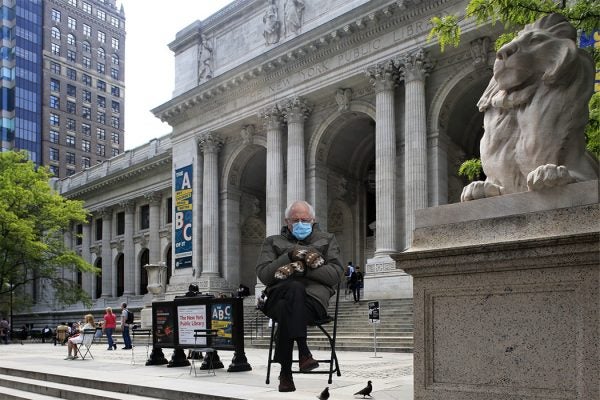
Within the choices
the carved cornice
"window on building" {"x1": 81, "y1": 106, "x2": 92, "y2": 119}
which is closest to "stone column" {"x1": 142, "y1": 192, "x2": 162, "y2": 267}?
the carved cornice

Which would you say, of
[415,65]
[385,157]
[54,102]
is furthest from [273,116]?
[54,102]

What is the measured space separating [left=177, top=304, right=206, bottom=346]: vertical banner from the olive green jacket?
5122mm

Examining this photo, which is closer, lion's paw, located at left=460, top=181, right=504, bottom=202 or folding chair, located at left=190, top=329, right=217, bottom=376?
lion's paw, located at left=460, top=181, right=504, bottom=202

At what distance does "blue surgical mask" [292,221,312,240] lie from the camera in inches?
269

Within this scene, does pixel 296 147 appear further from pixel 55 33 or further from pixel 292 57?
pixel 55 33

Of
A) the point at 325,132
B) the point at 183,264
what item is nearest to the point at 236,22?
the point at 325,132

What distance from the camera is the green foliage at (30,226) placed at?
1526 inches

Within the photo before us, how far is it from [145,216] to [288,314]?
50.1 m

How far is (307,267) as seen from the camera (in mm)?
6578

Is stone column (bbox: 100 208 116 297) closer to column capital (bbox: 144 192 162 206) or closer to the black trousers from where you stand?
column capital (bbox: 144 192 162 206)

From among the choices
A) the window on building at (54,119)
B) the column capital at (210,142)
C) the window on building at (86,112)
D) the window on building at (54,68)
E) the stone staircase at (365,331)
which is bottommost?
the stone staircase at (365,331)

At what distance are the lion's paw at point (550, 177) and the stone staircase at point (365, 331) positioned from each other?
14.0m

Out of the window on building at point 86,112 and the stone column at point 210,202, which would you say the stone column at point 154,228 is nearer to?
the stone column at point 210,202

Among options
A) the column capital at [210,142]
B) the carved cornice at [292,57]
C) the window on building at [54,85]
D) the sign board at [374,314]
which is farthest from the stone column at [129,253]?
the window on building at [54,85]
